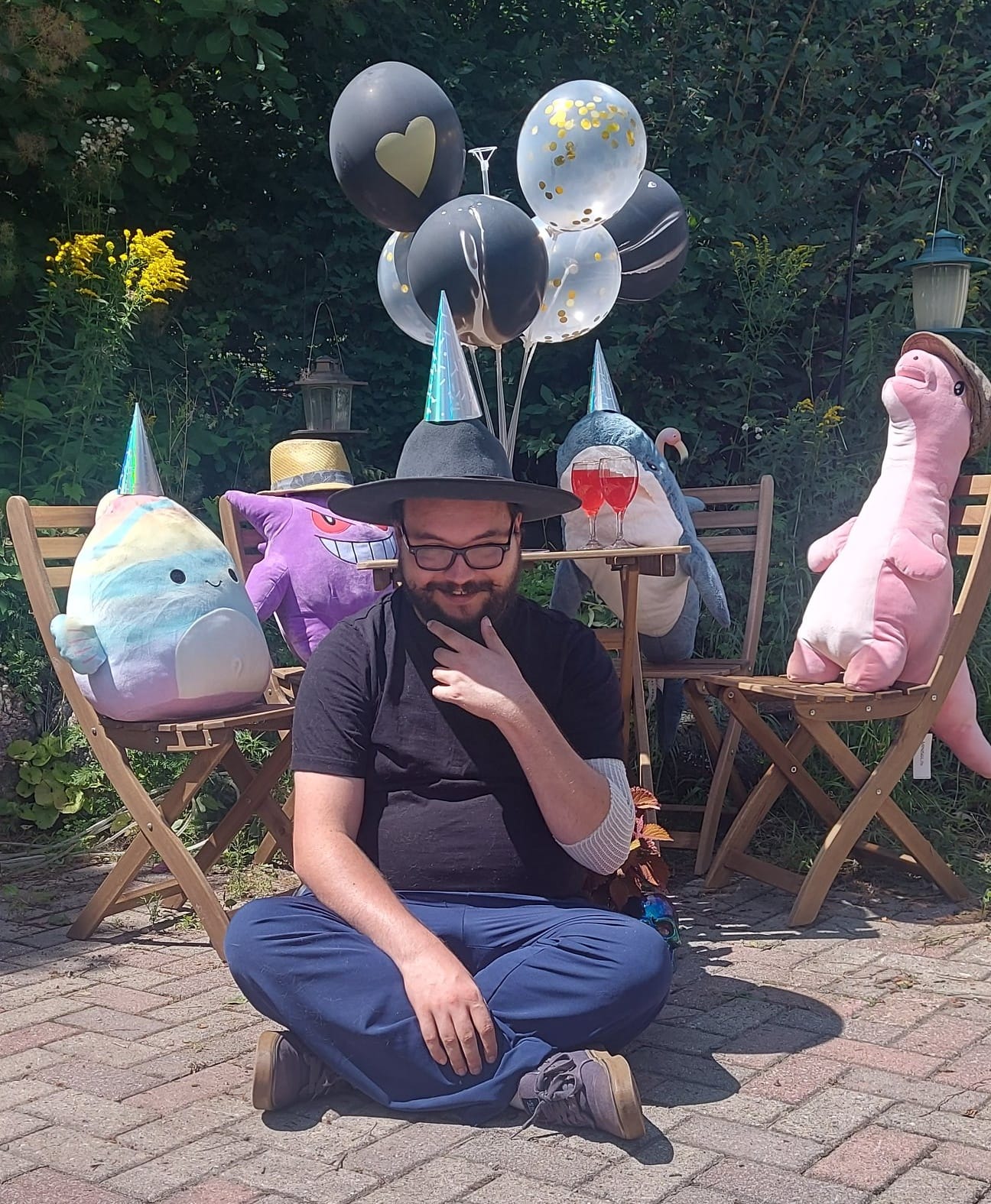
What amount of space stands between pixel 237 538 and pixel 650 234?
180cm

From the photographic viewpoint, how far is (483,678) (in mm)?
2750

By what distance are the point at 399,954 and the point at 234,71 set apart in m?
4.55

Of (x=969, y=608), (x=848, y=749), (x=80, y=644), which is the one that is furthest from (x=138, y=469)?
(x=969, y=608)

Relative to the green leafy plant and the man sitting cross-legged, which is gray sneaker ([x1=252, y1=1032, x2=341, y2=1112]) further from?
the green leafy plant

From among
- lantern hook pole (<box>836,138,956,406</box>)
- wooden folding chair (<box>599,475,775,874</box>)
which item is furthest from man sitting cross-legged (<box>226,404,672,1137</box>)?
lantern hook pole (<box>836,138,956,406</box>)

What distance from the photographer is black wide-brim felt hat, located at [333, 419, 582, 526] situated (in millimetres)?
2725

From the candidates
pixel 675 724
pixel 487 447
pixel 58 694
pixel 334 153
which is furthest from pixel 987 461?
pixel 58 694

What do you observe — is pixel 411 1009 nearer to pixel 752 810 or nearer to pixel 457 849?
pixel 457 849

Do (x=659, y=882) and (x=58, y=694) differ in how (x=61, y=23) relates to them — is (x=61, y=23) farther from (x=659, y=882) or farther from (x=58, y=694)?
(x=659, y=882)

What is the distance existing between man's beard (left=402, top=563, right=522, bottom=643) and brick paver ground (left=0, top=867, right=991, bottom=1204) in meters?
0.99

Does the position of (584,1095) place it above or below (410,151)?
below

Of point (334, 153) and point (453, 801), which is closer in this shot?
point (453, 801)

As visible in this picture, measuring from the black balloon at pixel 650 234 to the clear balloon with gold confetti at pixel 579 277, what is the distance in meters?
0.21

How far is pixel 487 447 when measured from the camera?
2.88 metres
